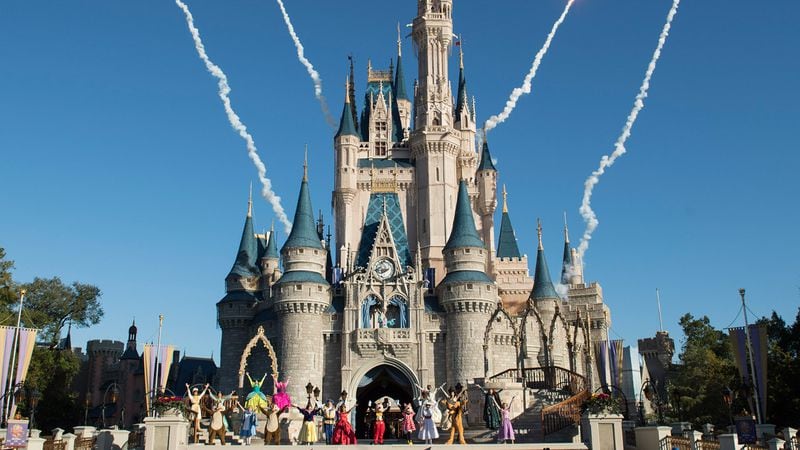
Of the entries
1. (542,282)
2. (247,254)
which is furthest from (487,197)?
(247,254)

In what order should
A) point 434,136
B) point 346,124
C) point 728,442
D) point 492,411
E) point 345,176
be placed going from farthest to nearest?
point 346,124
point 434,136
point 345,176
point 492,411
point 728,442

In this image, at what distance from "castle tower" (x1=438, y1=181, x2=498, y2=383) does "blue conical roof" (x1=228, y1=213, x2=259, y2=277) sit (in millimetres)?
Answer: 14897

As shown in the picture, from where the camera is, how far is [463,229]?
178 feet

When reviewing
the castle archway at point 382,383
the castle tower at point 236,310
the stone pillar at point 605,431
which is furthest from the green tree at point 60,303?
the stone pillar at point 605,431

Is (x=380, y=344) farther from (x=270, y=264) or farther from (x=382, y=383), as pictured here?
(x=270, y=264)

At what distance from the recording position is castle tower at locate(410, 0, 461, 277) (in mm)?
60156

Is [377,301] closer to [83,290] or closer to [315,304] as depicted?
[315,304]

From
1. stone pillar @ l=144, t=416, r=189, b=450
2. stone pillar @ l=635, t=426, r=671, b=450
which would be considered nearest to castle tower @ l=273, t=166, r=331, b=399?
stone pillar @ l=144, t=416, r=189, b=450

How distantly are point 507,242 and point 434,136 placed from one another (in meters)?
10.2

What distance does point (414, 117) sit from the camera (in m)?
66.0

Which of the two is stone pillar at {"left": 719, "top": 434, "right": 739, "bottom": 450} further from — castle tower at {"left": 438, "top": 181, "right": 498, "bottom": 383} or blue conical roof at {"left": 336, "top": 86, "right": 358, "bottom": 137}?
blue conical roof at {"left": 336, "top": 86, "right": 358, "bottom": 137}

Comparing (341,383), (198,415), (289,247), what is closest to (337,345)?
(341,383)

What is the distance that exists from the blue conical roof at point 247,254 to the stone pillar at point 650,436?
127 ft

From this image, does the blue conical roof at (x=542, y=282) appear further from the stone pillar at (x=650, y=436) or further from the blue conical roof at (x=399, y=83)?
the stone pillar at (x=650, y=436)
